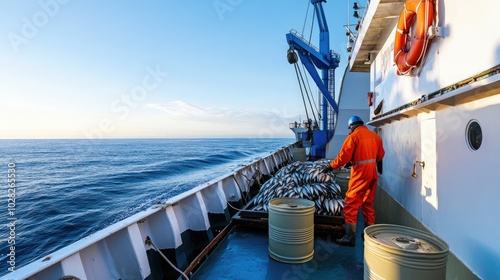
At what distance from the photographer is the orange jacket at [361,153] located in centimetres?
354

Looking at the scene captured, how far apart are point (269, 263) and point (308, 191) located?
58.8 inches

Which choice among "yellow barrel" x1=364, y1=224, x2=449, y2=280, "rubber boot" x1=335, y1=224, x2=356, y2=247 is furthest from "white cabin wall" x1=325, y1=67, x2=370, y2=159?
"yellow barrel" x1=364, y1=224, x2=449, y2=280

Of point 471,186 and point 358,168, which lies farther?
point 358,168

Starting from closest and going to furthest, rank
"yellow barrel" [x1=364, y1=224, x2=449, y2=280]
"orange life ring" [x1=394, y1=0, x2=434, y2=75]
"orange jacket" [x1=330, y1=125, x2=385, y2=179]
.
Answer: "yellow barrel" [x1=364, y1=224, x2=449, y2=280]
"orange life ring" [x1=394, y1=0, x2=434, y2=75]
"orange jacket" [x1=330, y1=125, x2=385, y2=179]

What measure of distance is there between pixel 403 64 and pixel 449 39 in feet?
3.17

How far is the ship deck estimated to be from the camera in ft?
9.77

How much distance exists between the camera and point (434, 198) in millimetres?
2975

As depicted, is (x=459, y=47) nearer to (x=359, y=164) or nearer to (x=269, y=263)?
(x=359, y=164)

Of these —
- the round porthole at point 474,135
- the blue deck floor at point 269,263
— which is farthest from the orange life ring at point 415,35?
the blue deck floor at point 269,263

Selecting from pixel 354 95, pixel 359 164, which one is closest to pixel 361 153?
pixel 359 164

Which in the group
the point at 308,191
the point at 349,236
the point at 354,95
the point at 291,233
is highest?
the point at 354,95

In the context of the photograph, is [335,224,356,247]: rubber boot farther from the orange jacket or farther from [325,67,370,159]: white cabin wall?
[325,67,370,159]: white cabin wall

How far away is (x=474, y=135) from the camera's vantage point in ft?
7.32

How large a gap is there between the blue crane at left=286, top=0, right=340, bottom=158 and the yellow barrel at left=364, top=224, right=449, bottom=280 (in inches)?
470
